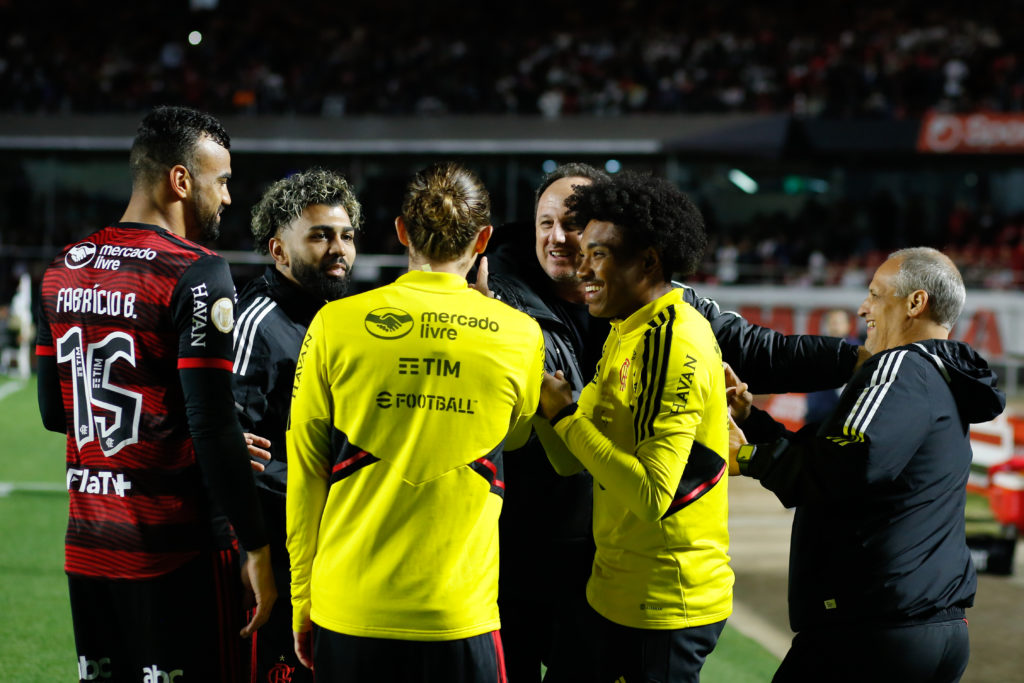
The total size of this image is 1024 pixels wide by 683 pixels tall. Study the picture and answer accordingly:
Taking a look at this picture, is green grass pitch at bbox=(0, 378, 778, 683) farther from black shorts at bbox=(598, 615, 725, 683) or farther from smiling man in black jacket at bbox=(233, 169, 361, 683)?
black shorts at bbox=(598, 615, 725, 683)

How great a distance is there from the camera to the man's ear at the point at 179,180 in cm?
269

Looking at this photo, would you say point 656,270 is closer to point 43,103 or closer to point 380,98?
point 380,98

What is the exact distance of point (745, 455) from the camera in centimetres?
296

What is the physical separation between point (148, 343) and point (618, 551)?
1.42 m

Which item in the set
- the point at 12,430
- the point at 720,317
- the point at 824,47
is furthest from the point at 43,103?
the point at 720,317

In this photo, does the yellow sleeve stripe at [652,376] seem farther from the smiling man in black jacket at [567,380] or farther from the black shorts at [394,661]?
the black shorts at [394,661]

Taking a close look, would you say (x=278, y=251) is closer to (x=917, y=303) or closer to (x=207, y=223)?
(x=207, y=223)

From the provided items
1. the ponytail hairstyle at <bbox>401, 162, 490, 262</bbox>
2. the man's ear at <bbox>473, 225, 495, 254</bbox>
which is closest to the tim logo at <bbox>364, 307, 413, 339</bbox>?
the ponytail hairstyle at <bbox>401, 162, 490, 262</bbox>

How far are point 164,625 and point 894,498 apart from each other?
214 centimetres

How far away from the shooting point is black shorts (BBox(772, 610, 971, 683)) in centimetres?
276

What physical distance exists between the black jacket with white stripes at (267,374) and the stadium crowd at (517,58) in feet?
76.3

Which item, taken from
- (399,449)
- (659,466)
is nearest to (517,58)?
(659,466)

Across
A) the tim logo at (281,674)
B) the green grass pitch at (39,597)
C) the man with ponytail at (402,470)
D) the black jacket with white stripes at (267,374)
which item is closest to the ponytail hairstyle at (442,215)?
the man with ponytail at (402,470)

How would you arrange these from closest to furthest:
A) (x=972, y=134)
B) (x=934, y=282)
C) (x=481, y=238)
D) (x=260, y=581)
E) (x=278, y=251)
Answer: (x=481, y=238) < (x=260, y=581) < (x=934, y=282) < (x=278, y=251) < (x=972, y=134)
